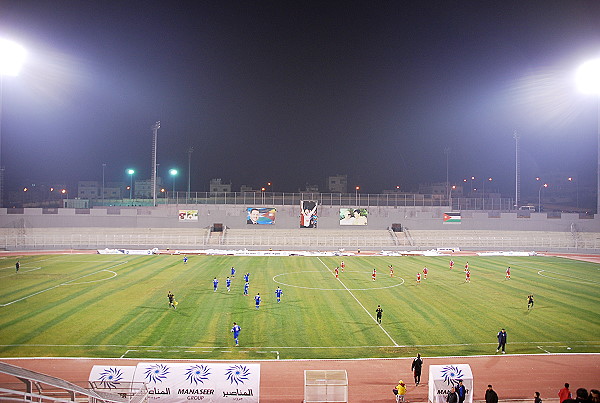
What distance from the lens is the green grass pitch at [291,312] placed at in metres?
20.7

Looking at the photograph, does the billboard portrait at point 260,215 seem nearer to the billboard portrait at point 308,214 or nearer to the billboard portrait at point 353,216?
the billboard portrait at point 308,214

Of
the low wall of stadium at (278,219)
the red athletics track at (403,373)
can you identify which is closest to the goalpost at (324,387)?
the red athletics track at (403,373)

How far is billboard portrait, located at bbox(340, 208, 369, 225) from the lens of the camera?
7325cm

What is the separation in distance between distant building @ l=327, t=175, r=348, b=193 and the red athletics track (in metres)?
95.2

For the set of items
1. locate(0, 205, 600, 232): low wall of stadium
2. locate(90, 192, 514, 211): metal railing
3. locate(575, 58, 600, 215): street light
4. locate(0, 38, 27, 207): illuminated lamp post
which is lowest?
locate(0, 205, 600, 232): low wall of stadium

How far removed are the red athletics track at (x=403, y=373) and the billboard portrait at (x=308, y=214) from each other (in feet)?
172

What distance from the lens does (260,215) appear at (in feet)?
236

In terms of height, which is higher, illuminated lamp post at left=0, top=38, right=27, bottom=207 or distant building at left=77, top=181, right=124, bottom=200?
illuminated lamp post at left=0, top=38, right=27, bottom=207

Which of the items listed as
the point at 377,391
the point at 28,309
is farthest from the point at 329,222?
the point at 377,391

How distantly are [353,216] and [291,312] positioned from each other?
4712 cm

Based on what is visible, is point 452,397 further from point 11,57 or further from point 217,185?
point 217,185

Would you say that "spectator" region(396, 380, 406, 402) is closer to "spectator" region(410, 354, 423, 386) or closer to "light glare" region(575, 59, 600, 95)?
"spectator" region(410, 354, 423, 386)

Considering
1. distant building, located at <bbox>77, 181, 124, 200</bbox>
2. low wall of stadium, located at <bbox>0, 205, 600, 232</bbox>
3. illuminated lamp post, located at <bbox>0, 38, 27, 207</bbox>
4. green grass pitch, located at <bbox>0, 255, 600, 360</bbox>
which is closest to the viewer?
green grass pitch, located at <bbox>0, 255, 600, 360</bbox>

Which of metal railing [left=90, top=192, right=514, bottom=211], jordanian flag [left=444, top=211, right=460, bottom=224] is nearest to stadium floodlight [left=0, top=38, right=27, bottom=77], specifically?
metal railing [left=90, top=192, right=514, bottom=211]
